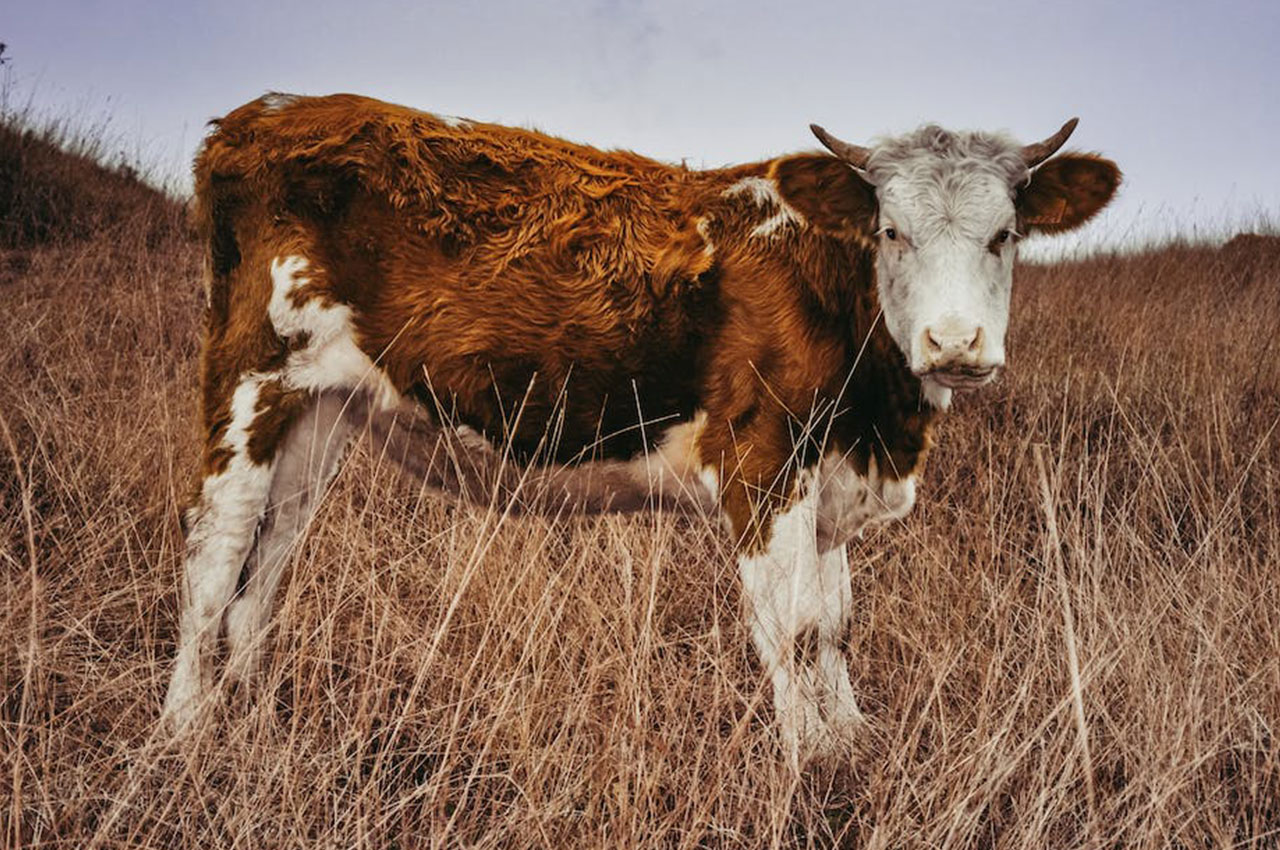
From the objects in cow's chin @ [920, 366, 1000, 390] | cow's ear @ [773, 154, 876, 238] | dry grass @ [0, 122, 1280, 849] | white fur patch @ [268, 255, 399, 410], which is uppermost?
cow's ear @ [773, 154, 876, 238]

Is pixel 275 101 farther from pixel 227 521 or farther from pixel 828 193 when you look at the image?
pixel 828 193

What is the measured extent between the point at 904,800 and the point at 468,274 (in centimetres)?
202

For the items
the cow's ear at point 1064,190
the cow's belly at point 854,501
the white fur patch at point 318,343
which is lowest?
the cow's belly at point 854,501

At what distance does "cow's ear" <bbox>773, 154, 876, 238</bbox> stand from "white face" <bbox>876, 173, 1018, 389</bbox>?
0.24ft

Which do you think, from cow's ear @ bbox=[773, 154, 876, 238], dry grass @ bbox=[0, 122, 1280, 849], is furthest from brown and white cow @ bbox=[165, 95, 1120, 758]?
dry grass @ bbox=[0, 122, 1280, 849]

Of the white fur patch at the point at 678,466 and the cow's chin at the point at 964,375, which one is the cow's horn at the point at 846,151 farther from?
the white fur patch at the point at 678,466

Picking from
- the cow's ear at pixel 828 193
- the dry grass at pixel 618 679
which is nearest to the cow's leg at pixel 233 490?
the dry grass at pixel 618 679

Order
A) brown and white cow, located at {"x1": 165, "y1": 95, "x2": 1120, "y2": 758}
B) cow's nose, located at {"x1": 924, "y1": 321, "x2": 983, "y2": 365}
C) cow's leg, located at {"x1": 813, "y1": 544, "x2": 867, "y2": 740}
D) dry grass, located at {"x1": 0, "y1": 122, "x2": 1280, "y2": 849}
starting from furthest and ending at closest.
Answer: brown and white cow, located at {"x1": 165, "y1": 95, "x2": 1120, "y2": 758}
cow's leg, located at {"x1": 813, "y1": 544, "x2": 867, "y2": 740}
cow's nose, located at {"x1": 924, "y1": 321, "x2": 983, "y2": 365}
dry grass, located at {"x1": 0, "y1": 122, "x2": 1280, "y2": 849}

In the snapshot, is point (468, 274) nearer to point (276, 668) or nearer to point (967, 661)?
point (276, 668)

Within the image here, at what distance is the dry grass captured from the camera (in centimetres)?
218

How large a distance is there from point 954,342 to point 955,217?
489 mm

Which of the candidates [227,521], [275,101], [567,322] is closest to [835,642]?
[567,322]

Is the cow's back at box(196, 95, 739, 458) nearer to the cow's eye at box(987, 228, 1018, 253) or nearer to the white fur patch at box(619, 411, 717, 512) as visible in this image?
the white fur patch at box(619, 411, 717, 512)

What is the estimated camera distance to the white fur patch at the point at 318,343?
302cm
